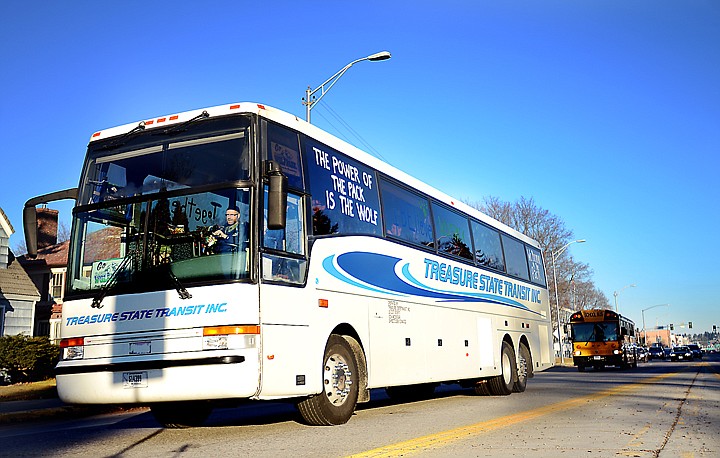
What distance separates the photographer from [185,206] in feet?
27.7

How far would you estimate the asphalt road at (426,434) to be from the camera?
713 cm

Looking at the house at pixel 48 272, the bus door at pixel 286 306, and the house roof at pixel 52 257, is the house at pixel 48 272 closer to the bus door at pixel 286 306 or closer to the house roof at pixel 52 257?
the house roof at pixel 52 257

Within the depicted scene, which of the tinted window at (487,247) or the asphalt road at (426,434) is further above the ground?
the tinted window at (487,247)

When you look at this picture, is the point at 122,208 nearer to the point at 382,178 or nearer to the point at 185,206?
the point at 185,206

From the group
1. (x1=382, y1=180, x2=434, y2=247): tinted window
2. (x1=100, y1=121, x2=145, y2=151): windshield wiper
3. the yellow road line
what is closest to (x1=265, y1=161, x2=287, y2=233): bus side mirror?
(x1=100, y1=121, x2=145, y2=151): windshield wiper

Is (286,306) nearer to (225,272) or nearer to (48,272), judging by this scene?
(225,272)

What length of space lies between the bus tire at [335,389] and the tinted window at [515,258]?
28.8 ft

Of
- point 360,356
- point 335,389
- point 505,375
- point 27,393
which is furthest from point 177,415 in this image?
point 505,375

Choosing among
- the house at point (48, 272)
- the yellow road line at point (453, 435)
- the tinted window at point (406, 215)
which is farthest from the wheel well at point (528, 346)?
the house at point (48, 272)

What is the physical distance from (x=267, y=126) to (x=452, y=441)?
4.30 metres

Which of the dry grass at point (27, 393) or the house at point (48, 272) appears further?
the house at point (48, 272)

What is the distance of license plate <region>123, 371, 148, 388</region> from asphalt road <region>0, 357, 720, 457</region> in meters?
0.68

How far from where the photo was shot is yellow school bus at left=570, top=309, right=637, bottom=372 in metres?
38.2

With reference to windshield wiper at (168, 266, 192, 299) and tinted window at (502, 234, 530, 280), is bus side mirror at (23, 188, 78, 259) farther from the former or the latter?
tinted window at (502, 234, 530, 280)
